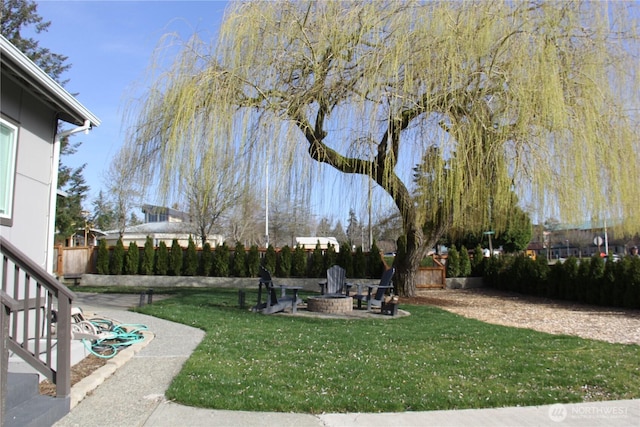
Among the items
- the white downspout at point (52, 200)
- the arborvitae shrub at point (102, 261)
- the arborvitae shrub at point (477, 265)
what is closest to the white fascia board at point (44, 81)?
the white downspout at point (52, 200)

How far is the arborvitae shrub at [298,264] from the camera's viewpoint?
20798 millimetres

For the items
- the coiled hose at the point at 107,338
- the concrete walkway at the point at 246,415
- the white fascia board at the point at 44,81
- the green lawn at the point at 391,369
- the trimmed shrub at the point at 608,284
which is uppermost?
the white fascia board at the point at 44,81

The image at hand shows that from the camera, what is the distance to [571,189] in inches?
350

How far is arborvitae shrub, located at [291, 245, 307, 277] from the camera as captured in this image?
20.8 m

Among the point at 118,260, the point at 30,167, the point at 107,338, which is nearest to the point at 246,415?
the point at 107,338

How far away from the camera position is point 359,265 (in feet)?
66.8

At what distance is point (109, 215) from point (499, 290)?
29561 millimetres

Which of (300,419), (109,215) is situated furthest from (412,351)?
(109,215)

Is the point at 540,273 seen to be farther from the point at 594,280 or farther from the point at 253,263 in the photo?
the point at 253,263

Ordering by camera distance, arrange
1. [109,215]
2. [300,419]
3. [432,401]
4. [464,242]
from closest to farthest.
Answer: [300,419] < [432,401] < [464,242] < [109,215]

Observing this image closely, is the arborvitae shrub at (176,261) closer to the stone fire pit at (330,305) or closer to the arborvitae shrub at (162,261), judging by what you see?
the arborvitae shrub at (162,261)

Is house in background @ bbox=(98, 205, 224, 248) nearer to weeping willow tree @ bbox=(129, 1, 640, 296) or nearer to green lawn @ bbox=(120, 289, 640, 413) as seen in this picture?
weeping willow tree @ bbox=(129, 1, 640, 296)

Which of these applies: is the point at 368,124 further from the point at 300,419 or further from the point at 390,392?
the point at 300,419

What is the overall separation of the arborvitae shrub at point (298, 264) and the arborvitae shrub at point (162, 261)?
5.25 m
